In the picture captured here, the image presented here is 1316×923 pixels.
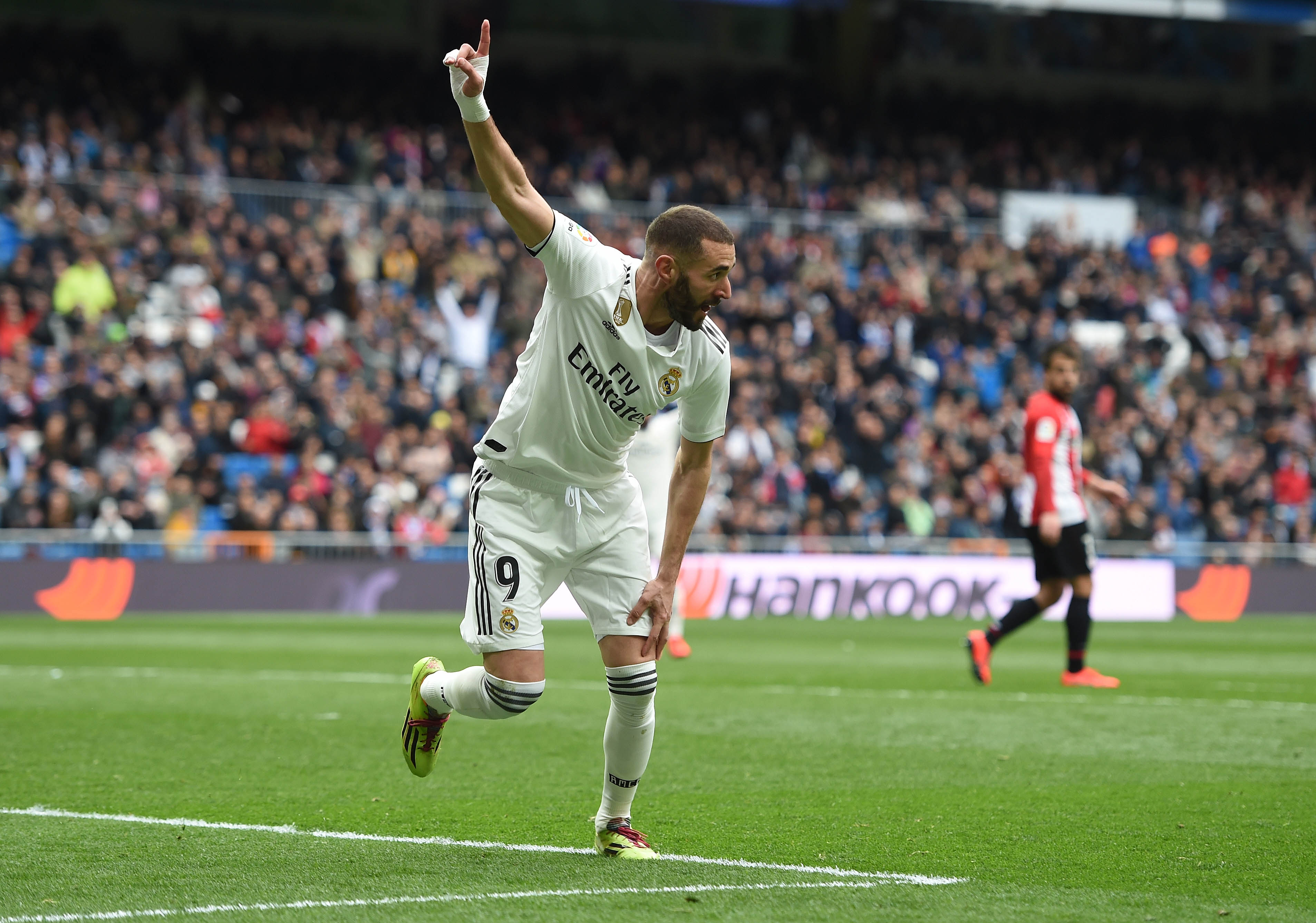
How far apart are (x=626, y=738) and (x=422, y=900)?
3.87ft

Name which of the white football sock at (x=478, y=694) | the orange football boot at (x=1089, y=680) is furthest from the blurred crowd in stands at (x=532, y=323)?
the white football sock at (x=478, y=694)

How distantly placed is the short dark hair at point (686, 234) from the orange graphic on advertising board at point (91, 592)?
17.8 m

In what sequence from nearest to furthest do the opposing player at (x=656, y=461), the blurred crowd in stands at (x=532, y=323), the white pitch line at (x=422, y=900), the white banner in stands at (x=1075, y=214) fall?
the white pitch line at (x=422, y=900) < the opposing player at (x=656, y=461) < the blurred crowd in stands at (x=532, y=323) < the white banner in stands at (x=1075, y=214)

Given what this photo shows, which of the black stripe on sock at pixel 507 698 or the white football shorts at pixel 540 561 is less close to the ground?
the white football shorts at pixel 540 561

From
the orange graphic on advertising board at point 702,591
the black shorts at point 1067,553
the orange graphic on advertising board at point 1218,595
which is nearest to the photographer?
the black shorts at point 1067,553

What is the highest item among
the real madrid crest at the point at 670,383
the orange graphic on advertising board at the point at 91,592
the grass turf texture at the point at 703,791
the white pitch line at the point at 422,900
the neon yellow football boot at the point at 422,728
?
the real madrid crest at the point at 670,383

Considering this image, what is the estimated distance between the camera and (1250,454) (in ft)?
95.7

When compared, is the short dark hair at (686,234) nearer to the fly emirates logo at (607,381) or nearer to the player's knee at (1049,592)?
the fly emirates logo at (607,381)

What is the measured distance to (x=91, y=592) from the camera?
72.5 feet

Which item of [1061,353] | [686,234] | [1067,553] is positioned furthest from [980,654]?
[686,234]

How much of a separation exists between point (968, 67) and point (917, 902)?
38.2 meters

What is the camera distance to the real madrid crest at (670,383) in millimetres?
5918

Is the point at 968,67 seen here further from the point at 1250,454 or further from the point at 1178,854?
the point at 1178,854

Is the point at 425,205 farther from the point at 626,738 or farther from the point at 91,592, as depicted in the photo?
the point at 626,738
